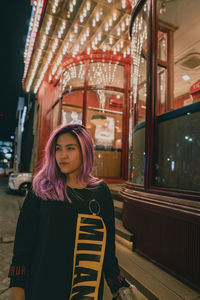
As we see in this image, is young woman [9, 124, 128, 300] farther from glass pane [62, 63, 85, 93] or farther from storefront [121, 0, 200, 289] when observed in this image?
glass pane [62, 63, 85, 93]

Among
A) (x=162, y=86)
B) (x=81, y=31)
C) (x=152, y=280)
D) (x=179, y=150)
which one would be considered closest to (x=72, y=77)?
(x=81, y=31)

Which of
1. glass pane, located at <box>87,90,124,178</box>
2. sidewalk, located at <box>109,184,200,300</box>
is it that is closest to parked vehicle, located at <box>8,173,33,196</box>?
glass pane, located at <box>87,90,124,178</box>

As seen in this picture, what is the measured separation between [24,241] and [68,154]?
601 millimetres

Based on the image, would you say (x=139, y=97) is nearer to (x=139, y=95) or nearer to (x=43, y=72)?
(x=139, y=95)

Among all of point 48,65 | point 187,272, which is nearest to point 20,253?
point 187,272

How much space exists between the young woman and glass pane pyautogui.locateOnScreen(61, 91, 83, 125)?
340 inches

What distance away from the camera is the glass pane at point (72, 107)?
995cm

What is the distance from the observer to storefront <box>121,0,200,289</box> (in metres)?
2.53

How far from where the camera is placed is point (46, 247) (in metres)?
1.23

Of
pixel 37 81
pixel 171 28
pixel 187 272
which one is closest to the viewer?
pixel 187 272

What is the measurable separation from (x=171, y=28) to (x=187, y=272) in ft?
18.4

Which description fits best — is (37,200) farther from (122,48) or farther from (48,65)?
(48,65)

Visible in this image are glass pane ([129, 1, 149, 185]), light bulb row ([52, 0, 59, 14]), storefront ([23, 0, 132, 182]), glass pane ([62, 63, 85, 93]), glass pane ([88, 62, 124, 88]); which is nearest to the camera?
glass pane ([129, 1, 149, 185])

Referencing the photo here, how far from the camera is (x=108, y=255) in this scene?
57.7 inches
